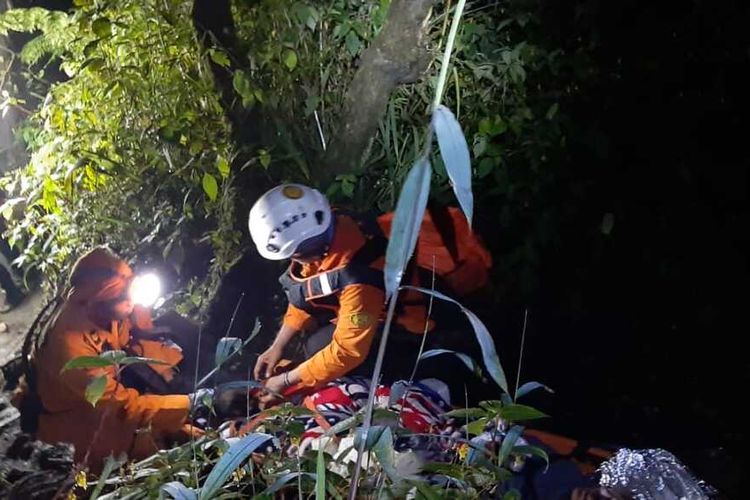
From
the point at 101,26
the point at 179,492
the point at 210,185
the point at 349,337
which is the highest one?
the point at 101,26

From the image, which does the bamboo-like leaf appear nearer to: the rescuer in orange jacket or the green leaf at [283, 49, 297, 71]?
the rescuer in orange jacket

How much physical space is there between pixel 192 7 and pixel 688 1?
1.84m

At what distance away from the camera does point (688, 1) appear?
112 inches

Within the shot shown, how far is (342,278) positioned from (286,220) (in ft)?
0.80

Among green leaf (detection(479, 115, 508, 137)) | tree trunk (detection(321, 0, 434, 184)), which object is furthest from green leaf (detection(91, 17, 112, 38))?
green leaf (detection(479, 115, 508, 137))

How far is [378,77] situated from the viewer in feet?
9.08

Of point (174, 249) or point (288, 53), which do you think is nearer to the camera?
point (174, 249)

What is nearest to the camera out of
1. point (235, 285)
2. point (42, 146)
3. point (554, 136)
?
point (235, 285)

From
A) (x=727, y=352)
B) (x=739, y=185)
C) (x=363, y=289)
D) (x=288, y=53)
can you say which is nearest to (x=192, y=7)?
(x=288, y=53)

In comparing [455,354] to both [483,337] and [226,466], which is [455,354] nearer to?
[483,337]

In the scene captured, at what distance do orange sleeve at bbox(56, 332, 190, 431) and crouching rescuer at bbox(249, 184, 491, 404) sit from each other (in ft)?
0.90

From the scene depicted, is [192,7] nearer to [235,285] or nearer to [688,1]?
[235,285]

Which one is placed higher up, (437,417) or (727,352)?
(437,417)

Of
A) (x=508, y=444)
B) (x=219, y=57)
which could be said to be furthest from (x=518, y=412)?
(x=219, y=57)
